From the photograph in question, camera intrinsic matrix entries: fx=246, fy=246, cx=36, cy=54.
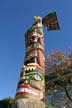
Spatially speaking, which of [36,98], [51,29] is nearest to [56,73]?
[51,29]

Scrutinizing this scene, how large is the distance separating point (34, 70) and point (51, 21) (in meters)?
4.12

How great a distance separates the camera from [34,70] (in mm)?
9961

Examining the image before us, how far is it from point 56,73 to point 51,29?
898 centimetres

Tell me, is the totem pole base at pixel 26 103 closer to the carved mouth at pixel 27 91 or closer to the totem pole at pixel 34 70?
the totem pole at pixel 34 70

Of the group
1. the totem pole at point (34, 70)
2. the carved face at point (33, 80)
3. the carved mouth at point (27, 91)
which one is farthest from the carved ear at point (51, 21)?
the carved mouth at point (27, 91)

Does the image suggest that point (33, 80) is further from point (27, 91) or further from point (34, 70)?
point (27, 91)

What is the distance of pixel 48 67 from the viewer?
23281 millimetres

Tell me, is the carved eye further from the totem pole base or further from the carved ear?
the carved ear

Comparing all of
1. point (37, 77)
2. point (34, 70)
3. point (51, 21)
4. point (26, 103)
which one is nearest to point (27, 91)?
point (26, 103)

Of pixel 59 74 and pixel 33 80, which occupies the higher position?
pixel 59 74

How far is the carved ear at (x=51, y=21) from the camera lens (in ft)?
42.8

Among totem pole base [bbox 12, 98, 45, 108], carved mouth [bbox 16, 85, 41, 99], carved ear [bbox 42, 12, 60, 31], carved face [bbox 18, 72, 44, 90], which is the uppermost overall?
carved ear [bbox 42, 12, 60, 31]

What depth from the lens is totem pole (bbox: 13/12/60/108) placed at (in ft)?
28.2

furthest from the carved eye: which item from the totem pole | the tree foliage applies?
the tree foliage
